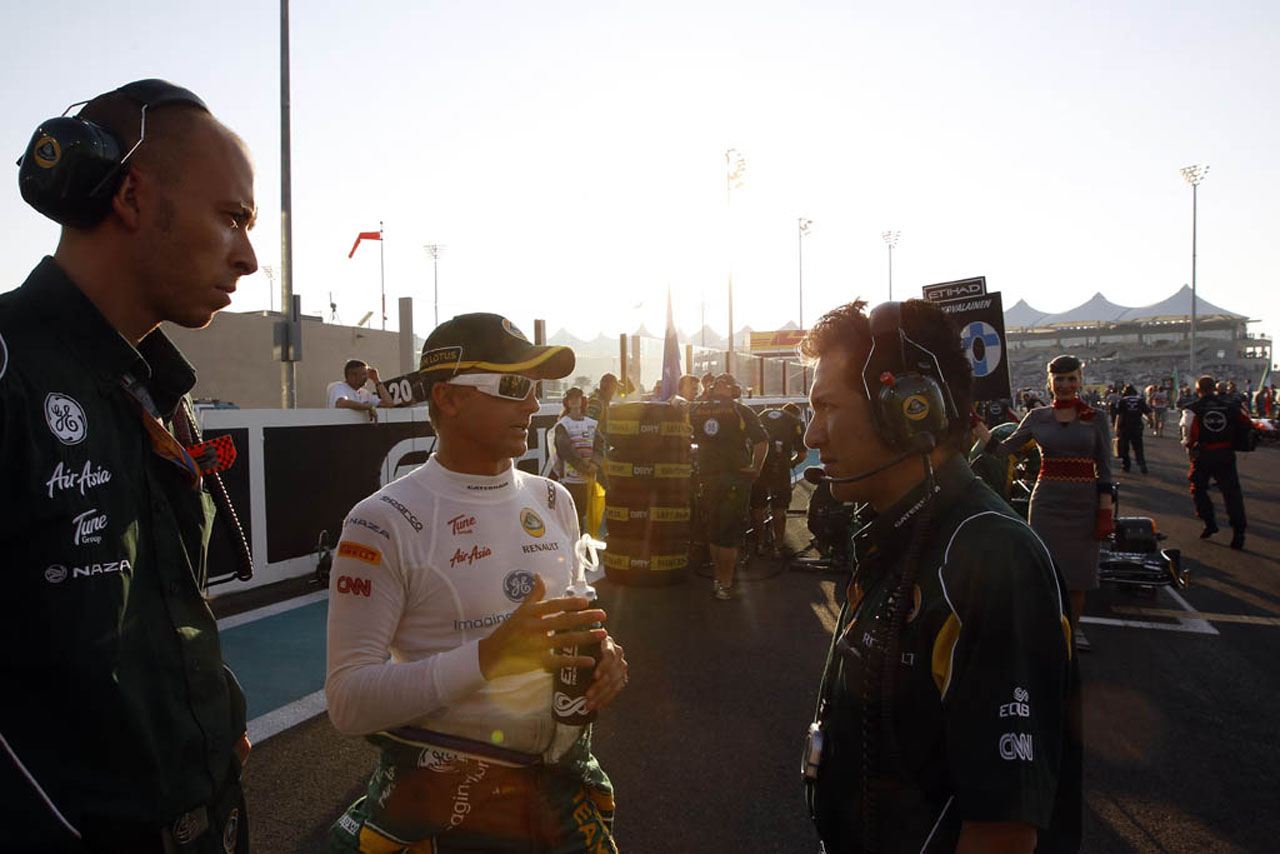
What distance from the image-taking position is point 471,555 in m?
1.88

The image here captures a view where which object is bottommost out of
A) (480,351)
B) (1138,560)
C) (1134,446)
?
(1138,560)

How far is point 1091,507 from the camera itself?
5.73 metres

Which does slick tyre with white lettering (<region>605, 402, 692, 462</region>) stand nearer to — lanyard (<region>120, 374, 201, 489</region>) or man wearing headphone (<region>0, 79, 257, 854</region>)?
man wearing headphone (<region>0, 79, 257, 854</region>)

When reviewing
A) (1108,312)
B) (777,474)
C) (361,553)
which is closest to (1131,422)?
(777,474)

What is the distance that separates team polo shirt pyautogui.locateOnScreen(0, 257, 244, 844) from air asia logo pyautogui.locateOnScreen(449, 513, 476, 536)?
0.58m

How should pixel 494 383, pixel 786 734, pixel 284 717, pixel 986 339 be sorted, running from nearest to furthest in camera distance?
1. pixel 494 383
2. pixel 786 734
3. pixel 284 717
4. pixel 986 339

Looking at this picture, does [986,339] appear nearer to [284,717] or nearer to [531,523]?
[531,523]

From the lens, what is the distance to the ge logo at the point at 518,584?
190 cm

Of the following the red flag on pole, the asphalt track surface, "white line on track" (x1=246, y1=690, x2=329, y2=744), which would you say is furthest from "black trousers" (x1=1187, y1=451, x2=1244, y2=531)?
the red flag on pole

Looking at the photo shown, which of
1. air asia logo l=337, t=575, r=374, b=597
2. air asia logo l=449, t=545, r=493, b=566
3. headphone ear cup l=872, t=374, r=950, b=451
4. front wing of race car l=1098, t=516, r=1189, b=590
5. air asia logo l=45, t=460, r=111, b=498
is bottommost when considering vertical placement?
front wing of race car l=1098, t=516, r=1189, b=590

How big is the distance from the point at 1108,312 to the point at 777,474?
11356cm

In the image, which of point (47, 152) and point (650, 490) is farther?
point (650, 490)

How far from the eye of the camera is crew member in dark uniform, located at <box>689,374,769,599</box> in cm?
789

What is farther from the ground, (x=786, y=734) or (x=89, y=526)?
(x=89, y=526)
